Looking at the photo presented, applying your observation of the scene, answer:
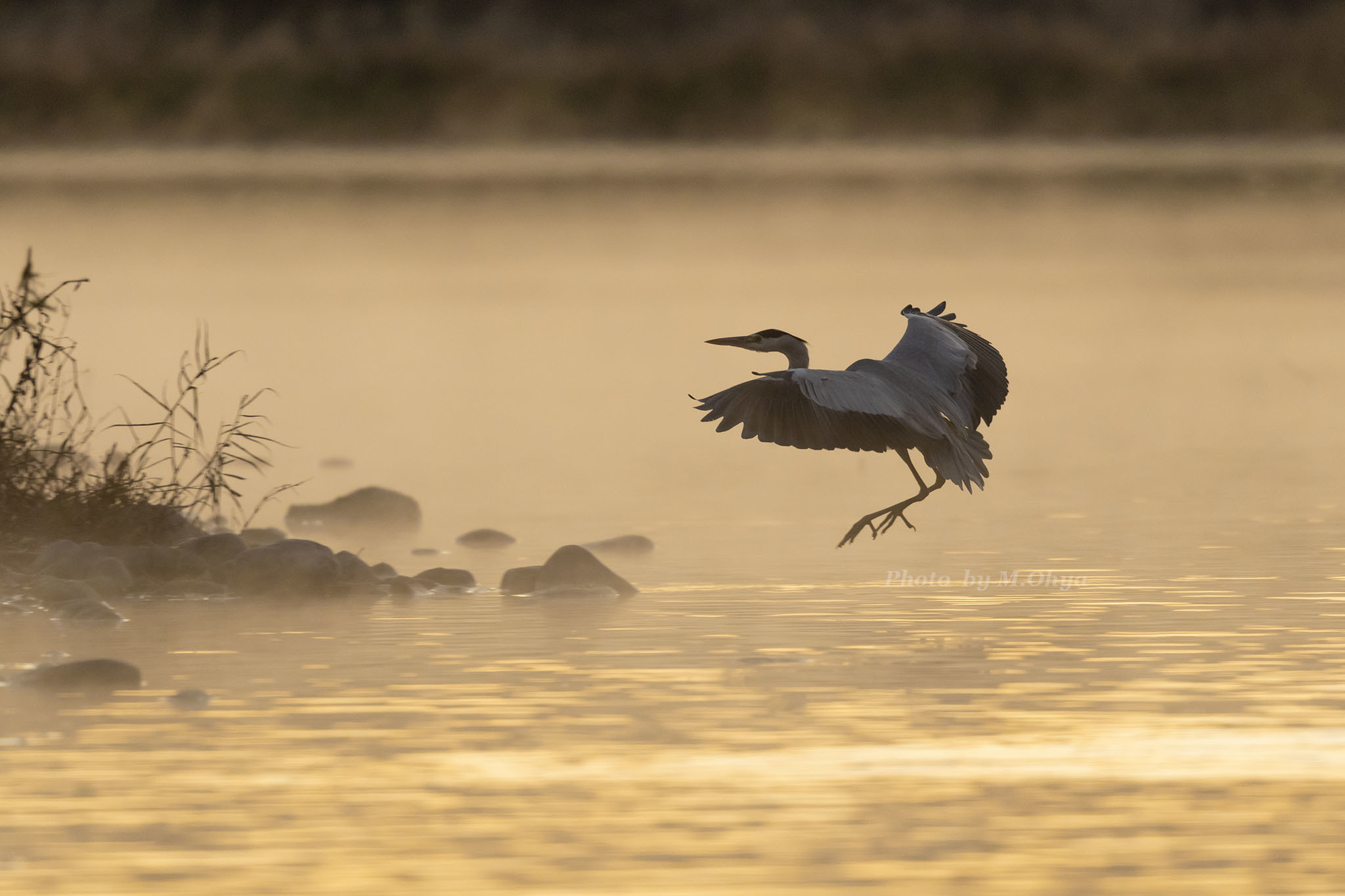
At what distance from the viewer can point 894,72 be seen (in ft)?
150

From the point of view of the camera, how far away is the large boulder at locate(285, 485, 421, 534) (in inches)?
475

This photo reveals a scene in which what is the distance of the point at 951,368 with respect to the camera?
1000 cm

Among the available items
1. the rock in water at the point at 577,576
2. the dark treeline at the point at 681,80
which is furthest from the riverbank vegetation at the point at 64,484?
the dark treeline at the point at 681,80

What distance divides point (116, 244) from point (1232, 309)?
1419 centimetres

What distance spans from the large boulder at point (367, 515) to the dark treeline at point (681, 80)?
33.5m

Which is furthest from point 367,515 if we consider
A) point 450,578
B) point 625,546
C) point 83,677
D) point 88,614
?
point 83,677

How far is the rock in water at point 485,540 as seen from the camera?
11477mm

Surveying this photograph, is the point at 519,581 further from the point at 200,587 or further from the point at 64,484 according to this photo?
the point at 64,484

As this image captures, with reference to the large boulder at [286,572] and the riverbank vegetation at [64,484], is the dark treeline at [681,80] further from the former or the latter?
the large boulder at [286,572]

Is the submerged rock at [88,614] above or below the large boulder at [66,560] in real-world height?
below

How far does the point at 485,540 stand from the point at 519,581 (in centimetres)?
133

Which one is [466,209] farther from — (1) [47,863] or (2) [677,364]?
(1) [47,863]

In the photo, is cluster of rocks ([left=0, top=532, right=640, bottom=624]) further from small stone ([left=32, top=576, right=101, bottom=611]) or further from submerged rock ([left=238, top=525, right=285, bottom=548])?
submerged rock ([left=238, top=525, right=285, bottom=548])

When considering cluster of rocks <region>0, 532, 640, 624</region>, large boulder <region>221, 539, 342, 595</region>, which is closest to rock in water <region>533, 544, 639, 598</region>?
cluster of rocks <region>0, 532, 640, 624</region>
